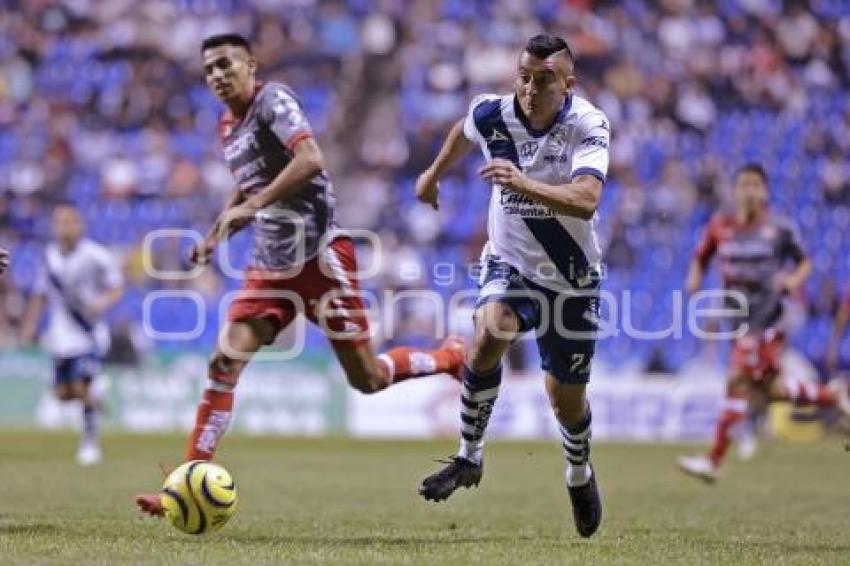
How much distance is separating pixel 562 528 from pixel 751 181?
18.9ft

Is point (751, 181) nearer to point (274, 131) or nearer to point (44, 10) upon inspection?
point (274, 131)

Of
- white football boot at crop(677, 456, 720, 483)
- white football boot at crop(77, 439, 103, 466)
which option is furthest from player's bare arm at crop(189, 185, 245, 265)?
white football boot at crop(77, 439, 103, 466)

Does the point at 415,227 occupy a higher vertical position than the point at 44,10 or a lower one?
lower

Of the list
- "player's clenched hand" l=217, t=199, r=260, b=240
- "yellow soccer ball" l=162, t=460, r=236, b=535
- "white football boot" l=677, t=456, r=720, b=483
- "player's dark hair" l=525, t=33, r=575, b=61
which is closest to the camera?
"yellow soccer ball" l=162, t=460, r=236, b=535

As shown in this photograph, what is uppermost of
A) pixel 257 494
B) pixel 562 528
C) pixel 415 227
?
pixel 562 528

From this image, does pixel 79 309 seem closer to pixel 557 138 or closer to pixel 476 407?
pixel 476 407

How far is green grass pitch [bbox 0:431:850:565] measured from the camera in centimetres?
723

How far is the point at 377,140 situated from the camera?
2683 cm

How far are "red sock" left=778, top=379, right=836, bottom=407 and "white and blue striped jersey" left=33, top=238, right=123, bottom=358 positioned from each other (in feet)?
22.3

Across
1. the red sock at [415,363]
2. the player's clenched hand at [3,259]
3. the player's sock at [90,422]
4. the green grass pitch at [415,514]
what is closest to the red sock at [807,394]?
the green grass pitch at [415,514]

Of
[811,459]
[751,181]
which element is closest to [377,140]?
[811,459]

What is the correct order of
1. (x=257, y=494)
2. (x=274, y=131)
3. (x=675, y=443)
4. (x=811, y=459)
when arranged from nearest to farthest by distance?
(x=274, y=131), (x=257, y=494), (x=811, y=459), (x=675, y=443)

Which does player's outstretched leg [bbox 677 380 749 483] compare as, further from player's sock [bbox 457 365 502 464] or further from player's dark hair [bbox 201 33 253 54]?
player's dark hair [bbox 201 33 253 54]

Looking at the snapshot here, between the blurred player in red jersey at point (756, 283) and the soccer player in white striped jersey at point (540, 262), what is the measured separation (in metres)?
5.48
